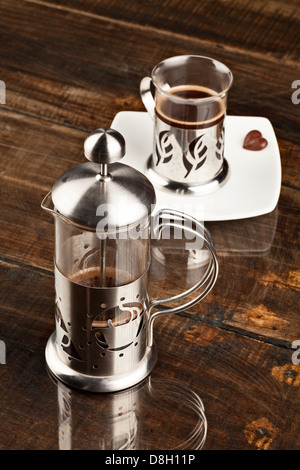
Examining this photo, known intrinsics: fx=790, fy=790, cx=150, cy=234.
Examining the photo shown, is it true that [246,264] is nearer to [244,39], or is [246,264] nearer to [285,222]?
[285,222]

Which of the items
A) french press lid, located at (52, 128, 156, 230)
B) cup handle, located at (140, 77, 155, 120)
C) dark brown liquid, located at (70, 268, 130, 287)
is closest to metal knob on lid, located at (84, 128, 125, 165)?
french press lid, located at (52, 128, 156, 230)

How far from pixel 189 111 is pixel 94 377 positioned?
42 centimetres

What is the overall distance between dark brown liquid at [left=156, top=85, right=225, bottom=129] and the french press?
0.95ft

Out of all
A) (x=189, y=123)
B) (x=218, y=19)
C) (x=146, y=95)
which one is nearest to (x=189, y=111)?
(x=189, y=123)

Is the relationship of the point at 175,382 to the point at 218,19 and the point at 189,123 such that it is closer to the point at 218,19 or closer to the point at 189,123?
the point at 189,123

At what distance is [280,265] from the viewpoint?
3.53 ft

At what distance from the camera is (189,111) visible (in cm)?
111

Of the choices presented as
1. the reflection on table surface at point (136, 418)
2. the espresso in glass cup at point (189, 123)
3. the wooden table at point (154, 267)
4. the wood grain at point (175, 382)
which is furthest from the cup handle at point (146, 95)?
the reflection on table surface at point (136, 418)

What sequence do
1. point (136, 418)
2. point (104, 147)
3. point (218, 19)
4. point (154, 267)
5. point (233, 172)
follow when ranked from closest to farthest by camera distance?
point (104, 147)
point (136, 418)
point (154, 267)
point (233, 172)
point (218, 19)

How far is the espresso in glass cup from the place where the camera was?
3.65ft

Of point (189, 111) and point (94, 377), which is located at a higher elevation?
point (189, 111)

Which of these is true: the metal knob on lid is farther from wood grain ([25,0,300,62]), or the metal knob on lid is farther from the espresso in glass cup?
wood grain ([25,0,300,62])

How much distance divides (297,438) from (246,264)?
0.28 m
